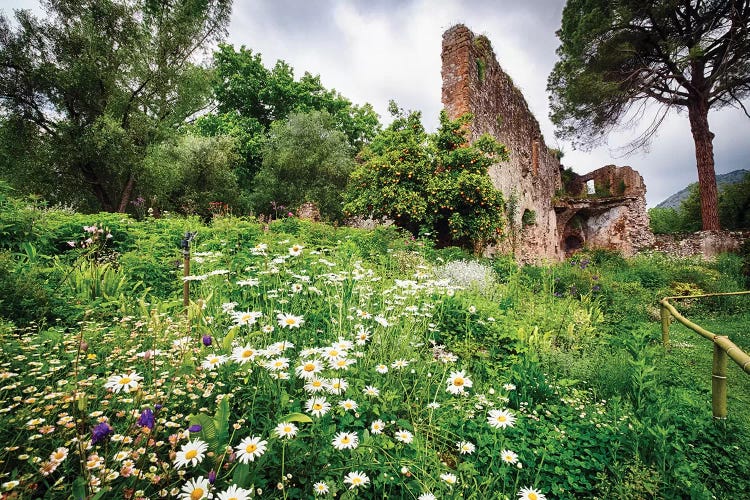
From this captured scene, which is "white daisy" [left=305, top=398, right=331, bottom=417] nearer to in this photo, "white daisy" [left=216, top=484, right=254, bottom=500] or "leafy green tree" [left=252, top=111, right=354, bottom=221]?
"white daisy" [left=216, top=484, right=254, bottom=500]

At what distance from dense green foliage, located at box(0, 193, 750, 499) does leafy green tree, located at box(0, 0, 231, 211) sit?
10271mm

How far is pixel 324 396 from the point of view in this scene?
5.69 ft

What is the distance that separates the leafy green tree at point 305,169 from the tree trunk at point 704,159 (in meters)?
16.4

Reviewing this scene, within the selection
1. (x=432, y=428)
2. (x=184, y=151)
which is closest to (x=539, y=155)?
(x=184, y=151)

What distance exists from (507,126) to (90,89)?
16662 millimetres

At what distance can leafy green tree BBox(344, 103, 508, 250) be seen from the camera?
912 cm

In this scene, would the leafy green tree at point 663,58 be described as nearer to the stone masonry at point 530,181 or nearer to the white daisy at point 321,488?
the stone masonry at point 530,181

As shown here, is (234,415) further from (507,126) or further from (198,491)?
(507,126)

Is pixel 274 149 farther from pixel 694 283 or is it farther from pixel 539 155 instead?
pixel 694 283

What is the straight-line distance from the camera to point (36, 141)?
11953mm

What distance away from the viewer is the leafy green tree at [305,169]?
55.7ft

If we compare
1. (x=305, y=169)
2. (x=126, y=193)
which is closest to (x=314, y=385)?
(x=126, y=193)

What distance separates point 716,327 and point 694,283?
3354mm

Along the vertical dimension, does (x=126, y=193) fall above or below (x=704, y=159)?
below
